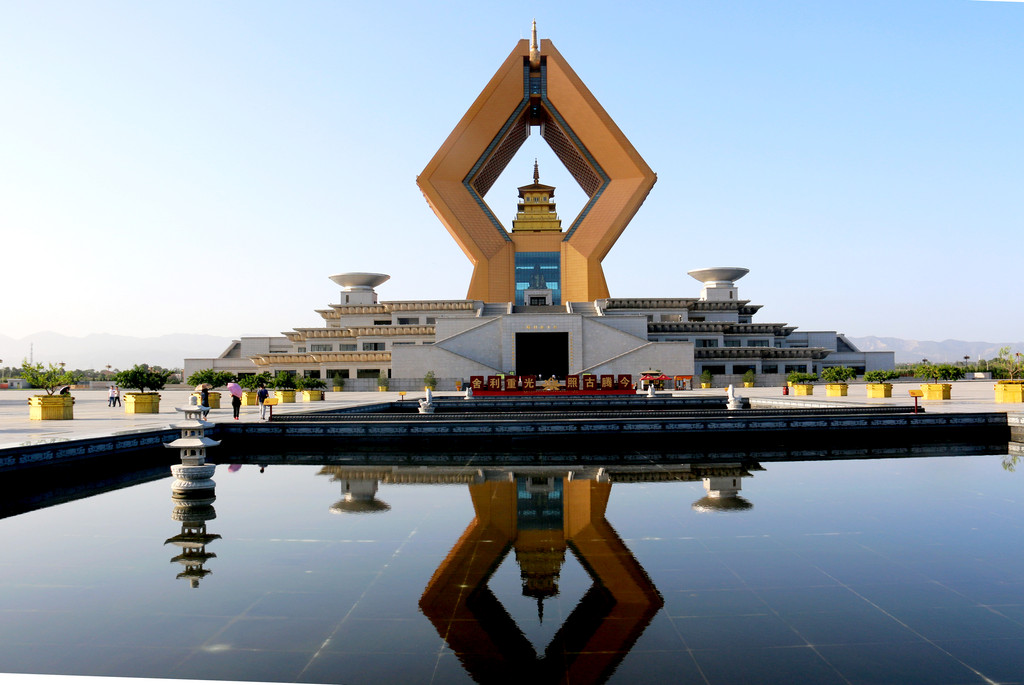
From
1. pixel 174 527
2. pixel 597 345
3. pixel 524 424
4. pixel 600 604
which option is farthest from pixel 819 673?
pixel 597 345

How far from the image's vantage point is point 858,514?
243 inches

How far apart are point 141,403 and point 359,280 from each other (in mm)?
43236

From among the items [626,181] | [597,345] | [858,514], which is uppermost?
[626,181]

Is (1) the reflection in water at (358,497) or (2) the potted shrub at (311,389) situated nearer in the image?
(1) the reflection in water at (358,497)

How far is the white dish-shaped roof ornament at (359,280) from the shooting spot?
6197 centimetres

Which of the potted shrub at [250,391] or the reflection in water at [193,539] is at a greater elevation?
the potted shrub at [250,391]

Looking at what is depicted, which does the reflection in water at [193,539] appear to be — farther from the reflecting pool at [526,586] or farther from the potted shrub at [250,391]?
the potted shrub at [250,391]

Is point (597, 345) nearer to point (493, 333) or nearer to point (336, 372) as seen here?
point (493, 333)

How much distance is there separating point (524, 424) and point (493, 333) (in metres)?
28.8

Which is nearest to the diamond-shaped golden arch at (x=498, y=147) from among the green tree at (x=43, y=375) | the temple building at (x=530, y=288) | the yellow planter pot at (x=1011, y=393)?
the temple building at (x=530, y=288)

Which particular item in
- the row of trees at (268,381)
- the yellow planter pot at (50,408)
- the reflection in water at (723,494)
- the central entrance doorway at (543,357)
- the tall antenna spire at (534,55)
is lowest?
the reflection in water at (723,494)

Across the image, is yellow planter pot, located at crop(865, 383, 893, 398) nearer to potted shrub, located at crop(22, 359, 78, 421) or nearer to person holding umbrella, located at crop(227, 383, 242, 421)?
person holding umbrella, located at crop(227, 383, 242, 421)

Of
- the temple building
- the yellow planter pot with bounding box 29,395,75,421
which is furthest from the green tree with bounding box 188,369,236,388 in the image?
the yellow planter pot with bounding box 29,395,75,421

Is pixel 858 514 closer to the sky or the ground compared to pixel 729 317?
closer to the ground
